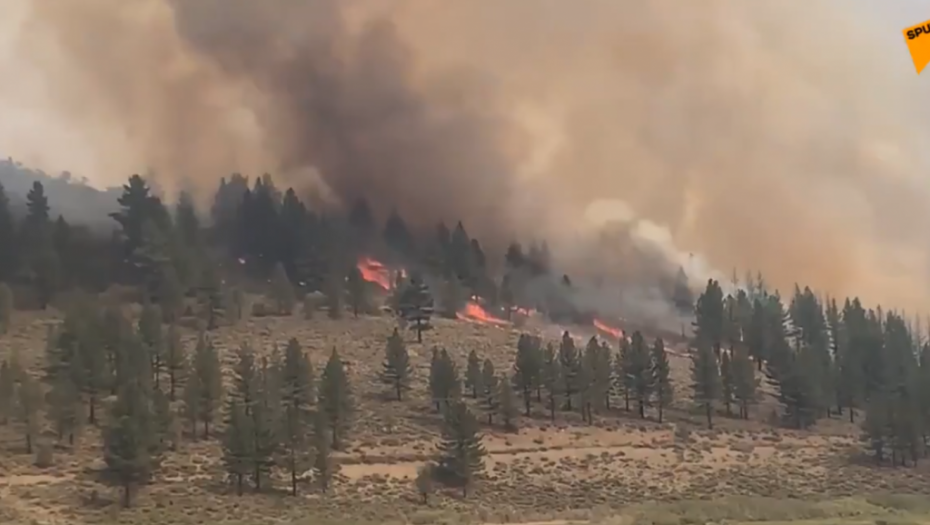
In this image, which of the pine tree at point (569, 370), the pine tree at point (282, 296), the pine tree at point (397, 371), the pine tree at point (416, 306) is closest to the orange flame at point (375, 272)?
the pine tree at point (282, 296)

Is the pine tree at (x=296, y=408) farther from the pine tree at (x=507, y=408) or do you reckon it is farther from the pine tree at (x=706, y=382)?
the pine tree at (x=706, y=382)

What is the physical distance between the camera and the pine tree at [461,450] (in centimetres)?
5806

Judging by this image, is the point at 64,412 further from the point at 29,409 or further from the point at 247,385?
the point at 247,385

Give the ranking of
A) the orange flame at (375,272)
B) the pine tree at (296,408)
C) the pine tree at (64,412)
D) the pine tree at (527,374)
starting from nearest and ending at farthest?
the pine tree at (296,408), the pine tree at (64,412), the pine tree at (527,374), the orange flame at (375,272)

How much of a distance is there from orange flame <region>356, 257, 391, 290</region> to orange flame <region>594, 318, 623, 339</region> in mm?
30024

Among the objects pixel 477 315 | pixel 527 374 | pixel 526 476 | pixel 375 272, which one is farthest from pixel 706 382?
pixel 375 272

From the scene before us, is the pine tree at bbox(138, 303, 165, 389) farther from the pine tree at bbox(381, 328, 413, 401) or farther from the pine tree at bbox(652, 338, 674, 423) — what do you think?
the pine tree at bbox(652, 338, 674, 423)

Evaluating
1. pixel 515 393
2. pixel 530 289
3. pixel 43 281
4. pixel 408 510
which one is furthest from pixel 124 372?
pixel 530 289

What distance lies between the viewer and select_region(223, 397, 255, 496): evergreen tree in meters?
54.5

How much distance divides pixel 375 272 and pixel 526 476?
76018mm

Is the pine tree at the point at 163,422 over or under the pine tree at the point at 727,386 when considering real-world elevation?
under

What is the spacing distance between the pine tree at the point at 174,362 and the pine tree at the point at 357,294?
115 feet

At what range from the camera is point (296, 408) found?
6656cm

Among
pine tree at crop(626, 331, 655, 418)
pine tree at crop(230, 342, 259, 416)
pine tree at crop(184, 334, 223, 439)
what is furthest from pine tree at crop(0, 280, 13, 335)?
pine tree at crop(626, 331, 655, 418)
